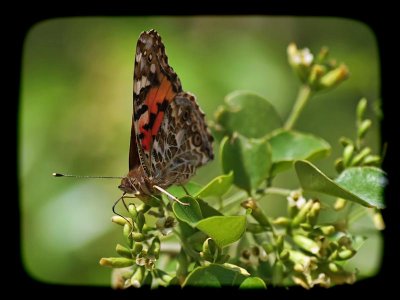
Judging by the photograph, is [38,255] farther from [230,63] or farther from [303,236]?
[303,236]

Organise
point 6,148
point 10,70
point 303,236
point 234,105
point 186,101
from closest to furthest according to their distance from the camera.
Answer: point 303,236 < point 186,101 < point 234,105 < point 6,148 < point 10,70

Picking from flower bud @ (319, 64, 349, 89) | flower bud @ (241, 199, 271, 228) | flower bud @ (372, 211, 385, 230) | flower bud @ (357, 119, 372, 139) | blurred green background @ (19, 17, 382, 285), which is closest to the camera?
flower bud @ (241, 199, 271, 228)

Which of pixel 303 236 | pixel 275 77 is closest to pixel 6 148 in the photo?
pixel 275 77

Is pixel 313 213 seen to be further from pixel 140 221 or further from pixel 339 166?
pixel 140 221

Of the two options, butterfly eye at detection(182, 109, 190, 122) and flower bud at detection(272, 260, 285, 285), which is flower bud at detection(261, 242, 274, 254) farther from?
butterfly eye at detection(182, 109, 190, 122)

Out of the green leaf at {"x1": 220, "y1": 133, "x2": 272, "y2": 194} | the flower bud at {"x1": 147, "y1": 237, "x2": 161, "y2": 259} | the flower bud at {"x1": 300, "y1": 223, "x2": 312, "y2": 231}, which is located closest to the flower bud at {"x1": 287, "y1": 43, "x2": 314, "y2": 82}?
the green leaf at {"x1": 220, "y1": 133, "x2": 272, "y2": 194}

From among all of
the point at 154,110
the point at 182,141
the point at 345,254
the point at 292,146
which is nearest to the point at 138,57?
the point at 154,110

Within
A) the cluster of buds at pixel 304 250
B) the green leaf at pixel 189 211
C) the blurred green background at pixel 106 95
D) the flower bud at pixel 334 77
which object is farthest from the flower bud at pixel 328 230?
the blurred green background at pixel 106 95

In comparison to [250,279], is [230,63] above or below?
above

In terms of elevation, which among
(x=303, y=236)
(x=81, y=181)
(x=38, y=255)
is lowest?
(x=38, y=255)
